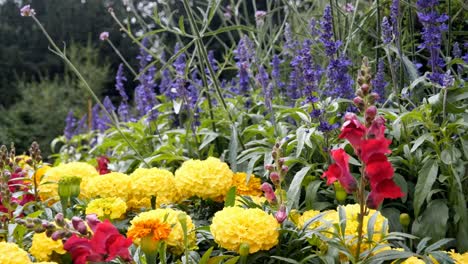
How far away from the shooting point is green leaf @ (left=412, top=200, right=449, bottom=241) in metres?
1.85

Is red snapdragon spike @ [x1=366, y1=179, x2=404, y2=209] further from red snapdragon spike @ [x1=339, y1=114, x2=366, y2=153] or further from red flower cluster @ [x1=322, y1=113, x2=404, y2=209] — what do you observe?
red snapdragon spike @ [x1=339, y1=114, x2=366, y2=153]

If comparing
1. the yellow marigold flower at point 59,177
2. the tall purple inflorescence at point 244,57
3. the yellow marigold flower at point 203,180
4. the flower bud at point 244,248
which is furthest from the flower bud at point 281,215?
the tall purple inflorescence at point 244,57

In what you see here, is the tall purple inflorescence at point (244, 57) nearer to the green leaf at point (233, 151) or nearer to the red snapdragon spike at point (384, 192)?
the green leaf at point (233, 151)

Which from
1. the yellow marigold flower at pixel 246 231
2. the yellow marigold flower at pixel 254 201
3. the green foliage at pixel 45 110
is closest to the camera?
the yellow marigold flower at pixel 246 231

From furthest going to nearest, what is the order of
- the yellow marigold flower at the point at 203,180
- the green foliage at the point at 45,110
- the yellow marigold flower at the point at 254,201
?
the green foliage at the point at 45,110, the yellow marigold flower at the point at 203,180, the yellow marigold flower at the point at 254,201

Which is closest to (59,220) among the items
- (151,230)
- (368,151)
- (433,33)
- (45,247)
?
(151,230)

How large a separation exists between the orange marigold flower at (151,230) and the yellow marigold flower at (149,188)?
54 cm

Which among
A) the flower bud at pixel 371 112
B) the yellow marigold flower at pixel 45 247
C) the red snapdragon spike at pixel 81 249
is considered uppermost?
the flower bud at pixel 371 112

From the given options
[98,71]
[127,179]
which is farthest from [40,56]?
[127,179]

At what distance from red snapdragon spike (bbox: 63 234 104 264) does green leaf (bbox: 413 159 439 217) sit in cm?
106

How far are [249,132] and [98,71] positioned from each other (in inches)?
373

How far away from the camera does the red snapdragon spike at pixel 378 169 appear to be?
118 cm

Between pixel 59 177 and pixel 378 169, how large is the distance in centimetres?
137

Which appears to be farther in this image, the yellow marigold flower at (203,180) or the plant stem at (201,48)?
the plant stem at (201,48)
